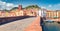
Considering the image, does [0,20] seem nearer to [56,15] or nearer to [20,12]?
[20,12]

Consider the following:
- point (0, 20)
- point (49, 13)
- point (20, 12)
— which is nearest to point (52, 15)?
point (49, 13)

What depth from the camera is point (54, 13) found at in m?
151

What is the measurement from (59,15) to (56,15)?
4.35 metres

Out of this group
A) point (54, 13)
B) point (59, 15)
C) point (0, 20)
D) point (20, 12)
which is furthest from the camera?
point (54, 13)

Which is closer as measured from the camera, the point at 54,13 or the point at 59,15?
the point at 59,15

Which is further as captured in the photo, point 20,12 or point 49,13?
point 49,13

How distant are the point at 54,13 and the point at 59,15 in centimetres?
1011

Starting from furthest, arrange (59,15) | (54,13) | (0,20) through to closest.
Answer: (54,13)
(59,15)
(0,20)

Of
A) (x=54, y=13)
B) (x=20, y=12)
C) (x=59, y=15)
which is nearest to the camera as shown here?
(x=20, y=12)

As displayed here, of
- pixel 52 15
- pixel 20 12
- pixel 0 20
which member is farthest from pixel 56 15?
pixel 0 20

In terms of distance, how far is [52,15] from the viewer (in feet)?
484

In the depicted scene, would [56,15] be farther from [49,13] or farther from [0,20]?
[0,20]

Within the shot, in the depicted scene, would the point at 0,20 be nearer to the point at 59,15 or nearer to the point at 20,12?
the point at 20,12

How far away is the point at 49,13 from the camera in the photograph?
5782 inches
